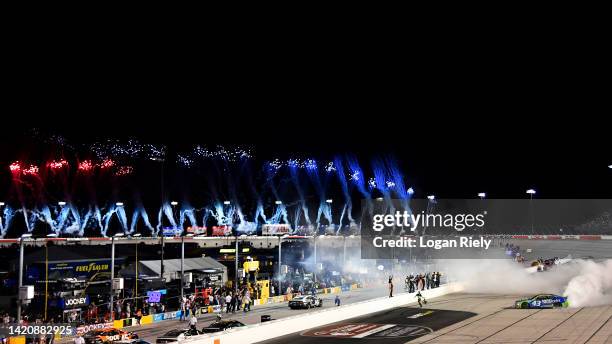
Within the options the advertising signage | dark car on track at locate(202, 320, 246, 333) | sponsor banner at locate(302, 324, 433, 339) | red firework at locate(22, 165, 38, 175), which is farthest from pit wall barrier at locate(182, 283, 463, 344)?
red firework at locate(22, 165, 38, 175)

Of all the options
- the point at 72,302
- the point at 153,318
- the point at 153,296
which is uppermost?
the point at 72,302

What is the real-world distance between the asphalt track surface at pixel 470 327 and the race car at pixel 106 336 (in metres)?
6.28

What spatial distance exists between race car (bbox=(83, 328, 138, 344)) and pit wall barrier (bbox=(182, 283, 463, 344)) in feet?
17.1

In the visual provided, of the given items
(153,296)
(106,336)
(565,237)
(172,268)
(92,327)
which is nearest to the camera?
(106,336)

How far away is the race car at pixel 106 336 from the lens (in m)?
27.1

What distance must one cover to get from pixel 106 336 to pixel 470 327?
57.5 feet

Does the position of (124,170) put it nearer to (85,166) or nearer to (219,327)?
(85,166)

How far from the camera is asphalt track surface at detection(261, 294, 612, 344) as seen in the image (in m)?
26.5

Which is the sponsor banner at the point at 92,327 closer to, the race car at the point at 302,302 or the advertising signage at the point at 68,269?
the advertising signage at the point at 68,269

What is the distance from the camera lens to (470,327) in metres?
30.3

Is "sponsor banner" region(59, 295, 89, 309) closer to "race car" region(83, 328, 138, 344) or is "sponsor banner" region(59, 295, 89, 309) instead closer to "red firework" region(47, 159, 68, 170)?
"race car" region(83, 328, 138, 344)

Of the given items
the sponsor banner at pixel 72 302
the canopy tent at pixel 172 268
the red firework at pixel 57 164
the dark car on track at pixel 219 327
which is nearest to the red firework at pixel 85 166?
the red firework at pixel 57 164

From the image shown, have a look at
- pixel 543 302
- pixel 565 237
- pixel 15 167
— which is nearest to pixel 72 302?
pixel 543 302

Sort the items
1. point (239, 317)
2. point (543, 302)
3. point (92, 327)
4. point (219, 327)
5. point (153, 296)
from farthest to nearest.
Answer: point (239, 317) → point (153, 296) → point (543, 302) → point (92, 327) → point (219, 327)
